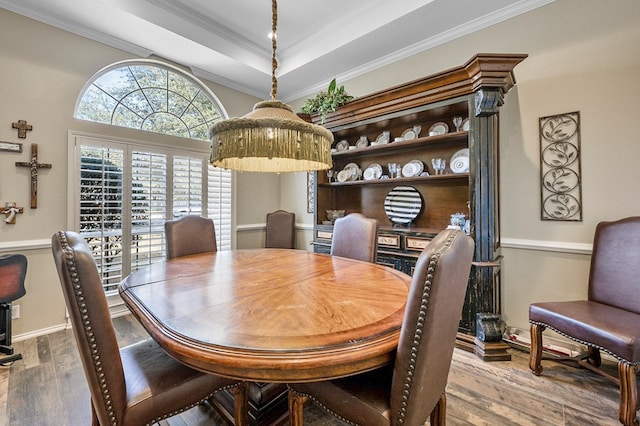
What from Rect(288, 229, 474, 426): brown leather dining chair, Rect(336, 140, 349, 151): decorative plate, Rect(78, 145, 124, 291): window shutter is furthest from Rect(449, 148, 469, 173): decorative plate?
Rect(78, 145, 124, 291): window shutter

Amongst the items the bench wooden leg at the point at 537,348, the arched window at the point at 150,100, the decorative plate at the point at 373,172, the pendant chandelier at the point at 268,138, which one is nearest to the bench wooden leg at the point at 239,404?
the pendant chandelier at the point at 268,138

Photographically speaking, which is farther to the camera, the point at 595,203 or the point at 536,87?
the point at 536,87

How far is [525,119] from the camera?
2.40 meters

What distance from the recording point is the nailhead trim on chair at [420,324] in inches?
32.8

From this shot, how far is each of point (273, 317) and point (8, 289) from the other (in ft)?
8.02

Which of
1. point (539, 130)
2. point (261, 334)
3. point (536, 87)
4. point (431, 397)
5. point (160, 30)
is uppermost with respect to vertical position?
point (160, 30)

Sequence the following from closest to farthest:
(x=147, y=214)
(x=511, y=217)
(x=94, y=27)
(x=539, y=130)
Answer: (x=539, y=130) < (x=511, y=217) < (x=94, y=27) < (x=147, y=214)

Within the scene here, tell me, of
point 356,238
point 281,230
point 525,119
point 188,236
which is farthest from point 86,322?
point 281,230

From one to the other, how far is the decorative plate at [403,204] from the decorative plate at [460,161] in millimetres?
465

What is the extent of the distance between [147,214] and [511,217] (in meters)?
3.69

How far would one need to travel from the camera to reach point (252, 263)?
206cm

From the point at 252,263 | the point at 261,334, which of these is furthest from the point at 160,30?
the point at 261,334

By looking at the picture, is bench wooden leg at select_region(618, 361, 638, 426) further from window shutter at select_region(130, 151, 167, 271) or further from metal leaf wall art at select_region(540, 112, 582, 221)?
window shutter at select_region(130, 151, 167, 271)

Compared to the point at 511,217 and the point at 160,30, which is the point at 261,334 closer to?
the point at 511,217
